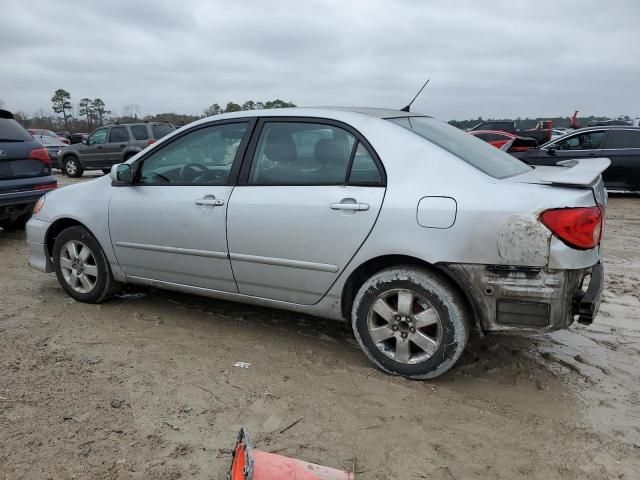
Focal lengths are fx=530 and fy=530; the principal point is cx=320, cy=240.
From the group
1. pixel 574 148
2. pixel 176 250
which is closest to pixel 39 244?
pixel 176 250

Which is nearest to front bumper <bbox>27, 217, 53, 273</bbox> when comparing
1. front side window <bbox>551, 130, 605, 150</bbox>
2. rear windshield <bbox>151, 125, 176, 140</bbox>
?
front side window <bbox>551, 130, 605, 150</bbox>

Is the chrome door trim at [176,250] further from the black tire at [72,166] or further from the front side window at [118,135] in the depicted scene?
the black tire at [72,166]

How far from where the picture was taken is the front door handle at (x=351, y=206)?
3.10 m

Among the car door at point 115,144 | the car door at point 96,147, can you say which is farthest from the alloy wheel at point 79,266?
the car door at point 96,147

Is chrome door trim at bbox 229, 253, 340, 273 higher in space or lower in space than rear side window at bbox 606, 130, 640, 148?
lower

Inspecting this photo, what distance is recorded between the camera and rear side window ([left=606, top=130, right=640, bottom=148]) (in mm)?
10901

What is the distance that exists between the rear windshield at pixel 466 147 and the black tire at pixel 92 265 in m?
2.60

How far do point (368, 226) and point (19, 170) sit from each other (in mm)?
5479

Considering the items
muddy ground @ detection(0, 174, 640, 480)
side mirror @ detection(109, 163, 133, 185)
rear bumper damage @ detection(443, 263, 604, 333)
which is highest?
side mirror @ detection(109, 163, 133, 185)

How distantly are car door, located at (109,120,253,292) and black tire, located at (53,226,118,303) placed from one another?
0.74ft

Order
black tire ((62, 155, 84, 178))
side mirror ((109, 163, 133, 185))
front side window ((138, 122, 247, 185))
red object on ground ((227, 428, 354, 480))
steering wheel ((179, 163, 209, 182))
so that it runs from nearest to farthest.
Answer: red object on ground ((227, 428, 354, 480))
front side window ((138, 122, 247, 185))
steering wheel ((179, 163, 209, 182))
side mirror ((109, 163, 133, 185))
black tire ((62, 155, 84, 178))

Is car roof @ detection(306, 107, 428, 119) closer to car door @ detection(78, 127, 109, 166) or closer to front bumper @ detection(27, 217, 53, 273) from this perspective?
front bumper @ detection(27, 217, 53, 273)

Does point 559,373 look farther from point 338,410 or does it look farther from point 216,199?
point 216,199

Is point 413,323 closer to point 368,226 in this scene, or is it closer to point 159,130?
point 368,226
